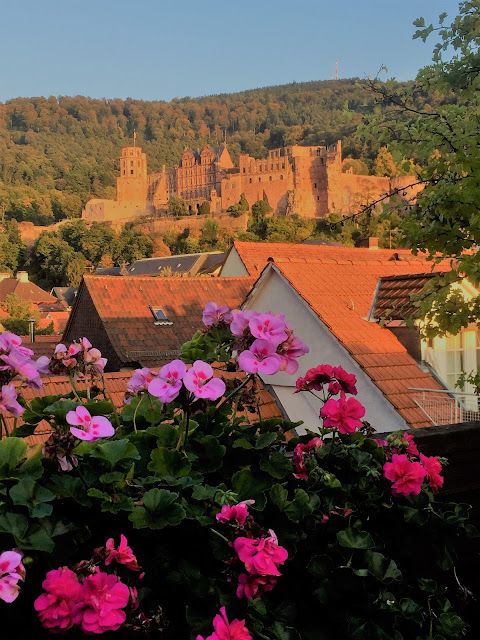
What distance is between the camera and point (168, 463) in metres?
1.72

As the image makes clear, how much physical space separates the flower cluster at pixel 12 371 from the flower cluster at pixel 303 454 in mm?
689

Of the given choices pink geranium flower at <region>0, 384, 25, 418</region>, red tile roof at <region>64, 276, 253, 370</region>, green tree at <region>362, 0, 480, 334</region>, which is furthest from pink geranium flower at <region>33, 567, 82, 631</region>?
red tile roof at <region>64, 276, 253, 370</region>

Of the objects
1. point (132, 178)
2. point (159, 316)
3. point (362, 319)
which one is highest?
point (362, 319)

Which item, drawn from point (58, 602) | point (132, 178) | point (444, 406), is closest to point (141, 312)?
point (444, 406)

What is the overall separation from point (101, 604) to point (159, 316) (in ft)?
48.8

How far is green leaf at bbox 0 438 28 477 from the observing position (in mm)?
1534

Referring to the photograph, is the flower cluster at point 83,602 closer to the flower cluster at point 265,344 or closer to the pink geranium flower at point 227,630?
the pink geranium flower at point 227,630

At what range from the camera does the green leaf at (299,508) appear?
177 cm

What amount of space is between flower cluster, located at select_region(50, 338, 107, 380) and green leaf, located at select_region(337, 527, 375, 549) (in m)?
0.73

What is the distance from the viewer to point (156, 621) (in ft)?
4.84

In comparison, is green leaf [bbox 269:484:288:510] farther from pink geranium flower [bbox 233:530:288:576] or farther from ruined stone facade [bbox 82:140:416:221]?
ruined stone facade [bbox 82:140:416:221]

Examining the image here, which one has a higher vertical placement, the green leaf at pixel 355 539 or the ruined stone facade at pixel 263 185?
the green leaf at pixel 355 539

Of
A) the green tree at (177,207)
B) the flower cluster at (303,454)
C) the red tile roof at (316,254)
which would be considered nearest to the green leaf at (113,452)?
the flower cluster at (303,454)

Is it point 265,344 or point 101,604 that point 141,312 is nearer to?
point 265,344
